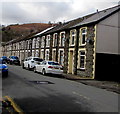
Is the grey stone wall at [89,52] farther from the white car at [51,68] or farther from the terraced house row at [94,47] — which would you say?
the white car at [51,68]

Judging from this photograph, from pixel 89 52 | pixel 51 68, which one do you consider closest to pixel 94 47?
pixel 89 52

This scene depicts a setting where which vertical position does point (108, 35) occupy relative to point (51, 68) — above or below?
above

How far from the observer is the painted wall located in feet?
64.3

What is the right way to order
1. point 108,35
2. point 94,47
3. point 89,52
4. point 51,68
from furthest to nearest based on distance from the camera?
1. point 108,35
2. point 89,52
3. point 94,47
4. point 51,68

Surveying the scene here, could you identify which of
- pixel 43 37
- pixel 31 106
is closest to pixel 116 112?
pixel 31 106

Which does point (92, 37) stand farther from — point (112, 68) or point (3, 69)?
point (3, 69)

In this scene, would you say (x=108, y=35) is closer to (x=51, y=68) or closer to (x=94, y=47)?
(x=94, y=47)

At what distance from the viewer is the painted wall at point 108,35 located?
64.3 ft

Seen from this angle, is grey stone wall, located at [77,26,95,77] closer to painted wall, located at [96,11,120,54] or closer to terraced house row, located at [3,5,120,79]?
terraced house row, located at [3,5,120,79]

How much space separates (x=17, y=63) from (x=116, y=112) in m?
34.5

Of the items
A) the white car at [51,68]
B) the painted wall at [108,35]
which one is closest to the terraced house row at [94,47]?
the painted wall at [108,35]

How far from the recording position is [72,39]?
953 inches

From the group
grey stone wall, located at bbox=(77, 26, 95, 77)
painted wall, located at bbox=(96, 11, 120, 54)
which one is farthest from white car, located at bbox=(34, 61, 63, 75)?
painted wall, located at bbox=(96, 11, 120, 54)

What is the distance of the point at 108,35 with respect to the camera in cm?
2022
